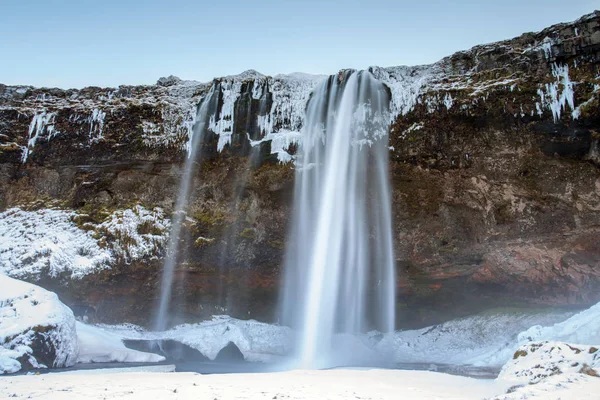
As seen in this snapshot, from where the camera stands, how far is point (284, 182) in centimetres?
1620

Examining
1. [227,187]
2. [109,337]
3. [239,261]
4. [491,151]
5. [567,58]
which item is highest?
[567,58]

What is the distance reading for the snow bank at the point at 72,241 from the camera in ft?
51.8

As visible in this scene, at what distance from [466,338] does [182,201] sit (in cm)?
1208

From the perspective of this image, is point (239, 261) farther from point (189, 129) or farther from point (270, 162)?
point (189, 129)

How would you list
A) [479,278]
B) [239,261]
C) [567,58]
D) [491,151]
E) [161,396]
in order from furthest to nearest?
[239,261] → [479,278] → [491,151] → [567,58] → [161,396]

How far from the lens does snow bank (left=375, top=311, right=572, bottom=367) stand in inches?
585

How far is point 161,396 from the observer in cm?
583

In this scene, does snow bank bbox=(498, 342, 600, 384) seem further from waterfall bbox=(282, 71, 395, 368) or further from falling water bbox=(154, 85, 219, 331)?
falling water bbox=(154, 85, 219, 331)

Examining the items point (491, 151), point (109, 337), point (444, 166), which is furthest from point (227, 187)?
point (491, 151)

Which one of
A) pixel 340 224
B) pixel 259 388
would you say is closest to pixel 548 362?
pixel 259 388

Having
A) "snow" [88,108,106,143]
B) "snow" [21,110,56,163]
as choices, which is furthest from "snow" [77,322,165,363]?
"snow" [21,110,56,163]

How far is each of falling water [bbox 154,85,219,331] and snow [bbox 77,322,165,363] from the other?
2.52m

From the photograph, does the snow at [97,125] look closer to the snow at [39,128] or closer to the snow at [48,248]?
the snow at [39,128]

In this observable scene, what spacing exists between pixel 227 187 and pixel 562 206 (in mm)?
11877
